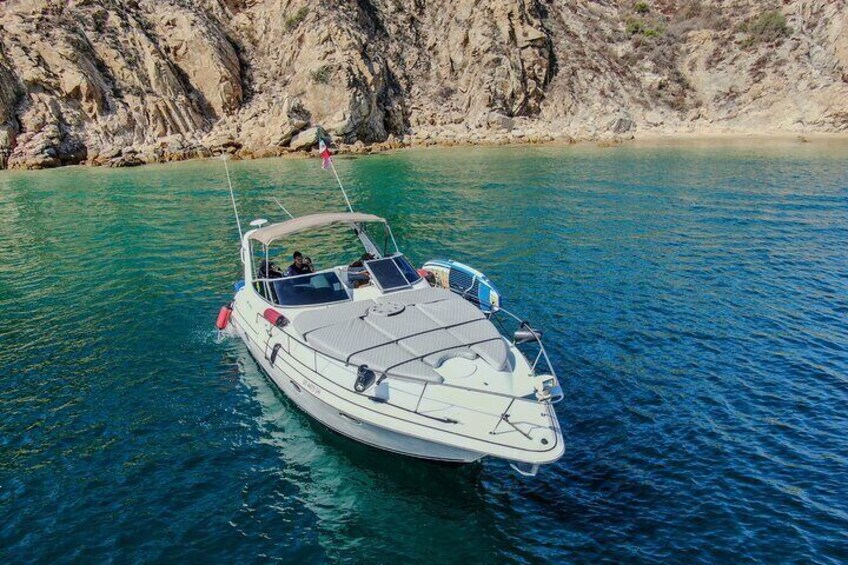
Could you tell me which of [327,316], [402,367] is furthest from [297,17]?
[402,367]

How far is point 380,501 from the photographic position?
991 centimetres

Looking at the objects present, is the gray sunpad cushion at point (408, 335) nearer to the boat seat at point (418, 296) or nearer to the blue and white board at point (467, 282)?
the boat seat at point (418, 296)

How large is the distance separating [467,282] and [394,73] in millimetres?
63590

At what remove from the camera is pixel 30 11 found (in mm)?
58938

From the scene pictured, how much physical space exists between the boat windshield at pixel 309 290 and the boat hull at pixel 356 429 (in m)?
1.44

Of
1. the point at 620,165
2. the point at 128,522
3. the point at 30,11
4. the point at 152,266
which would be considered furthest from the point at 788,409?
the point at 30,11

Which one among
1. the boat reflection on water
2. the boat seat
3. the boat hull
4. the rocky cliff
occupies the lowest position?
the boat reflection on water

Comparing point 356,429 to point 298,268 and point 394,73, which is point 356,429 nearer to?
point 298,268

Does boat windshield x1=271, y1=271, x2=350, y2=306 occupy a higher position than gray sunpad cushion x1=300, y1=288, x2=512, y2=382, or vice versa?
boat windshield x1=271, y1=271, x2=350, y2=306

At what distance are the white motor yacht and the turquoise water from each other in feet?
3.86

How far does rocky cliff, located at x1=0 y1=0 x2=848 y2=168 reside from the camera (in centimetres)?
5728

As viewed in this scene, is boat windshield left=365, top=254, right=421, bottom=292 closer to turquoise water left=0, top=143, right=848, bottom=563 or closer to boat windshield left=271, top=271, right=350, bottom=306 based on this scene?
boat windshield left=271, top=271, right=350, bottom=306

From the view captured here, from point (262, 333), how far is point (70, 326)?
315 inches

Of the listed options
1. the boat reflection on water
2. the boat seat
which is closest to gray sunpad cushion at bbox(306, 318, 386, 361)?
the boat seat
